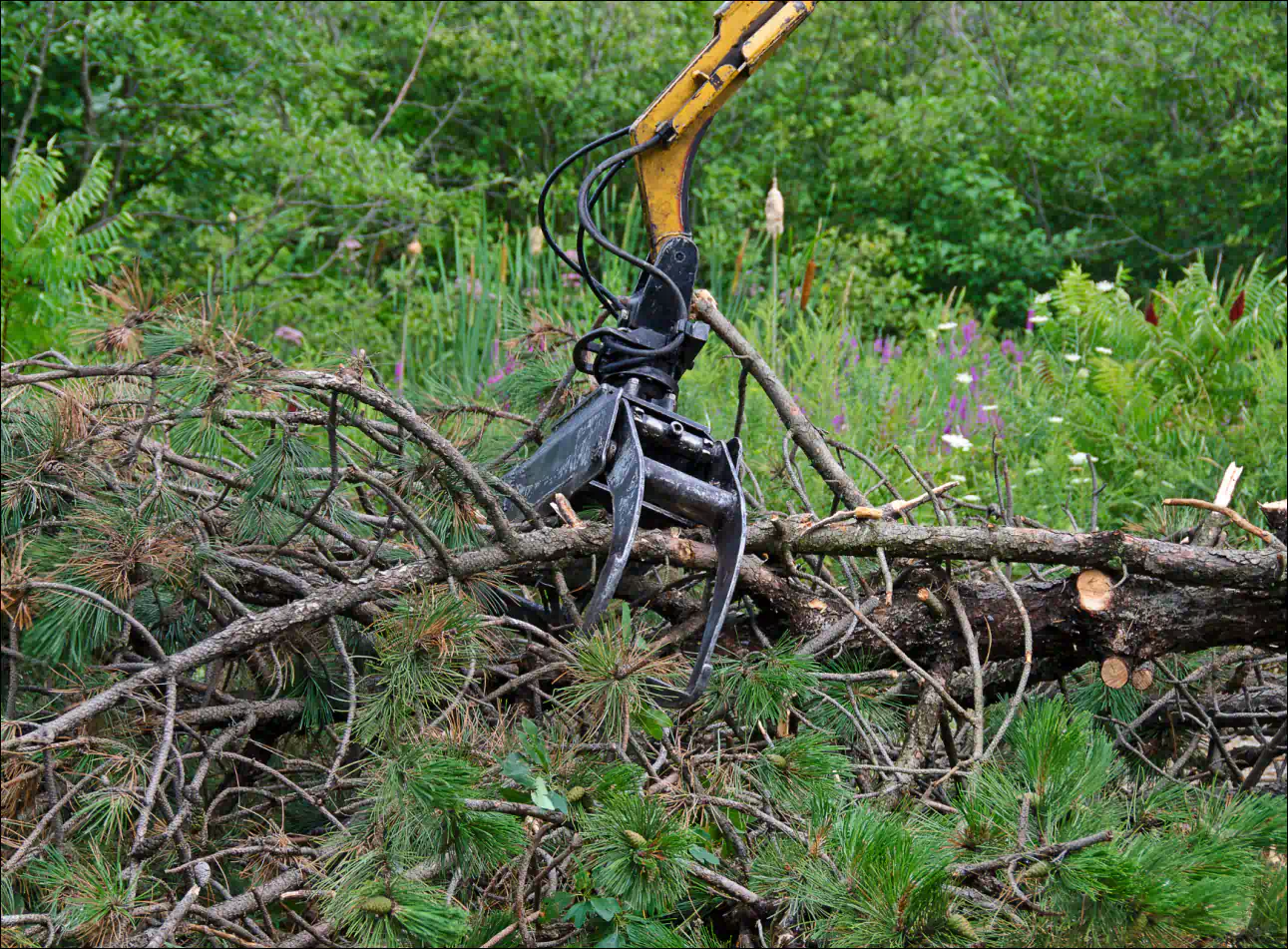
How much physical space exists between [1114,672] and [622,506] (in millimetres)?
1185

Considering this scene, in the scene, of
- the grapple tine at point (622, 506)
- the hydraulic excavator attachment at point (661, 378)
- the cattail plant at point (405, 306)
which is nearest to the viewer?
the grapple tine at point (622, 506)

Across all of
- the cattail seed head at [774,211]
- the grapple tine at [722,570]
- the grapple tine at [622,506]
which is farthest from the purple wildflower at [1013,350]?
the grapple tine at [622,506]

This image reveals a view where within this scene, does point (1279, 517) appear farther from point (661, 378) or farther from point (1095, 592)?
point (661, 378)

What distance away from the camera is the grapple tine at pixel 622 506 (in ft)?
7.22

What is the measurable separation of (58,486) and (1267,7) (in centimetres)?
911

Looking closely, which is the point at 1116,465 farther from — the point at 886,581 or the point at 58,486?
the point at 58,486

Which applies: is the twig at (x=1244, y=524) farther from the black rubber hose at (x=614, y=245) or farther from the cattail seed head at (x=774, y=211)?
the cattail seed head at (x=774, y=211)

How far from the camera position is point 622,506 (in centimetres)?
229

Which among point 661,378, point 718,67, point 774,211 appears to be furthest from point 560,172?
point 774,211

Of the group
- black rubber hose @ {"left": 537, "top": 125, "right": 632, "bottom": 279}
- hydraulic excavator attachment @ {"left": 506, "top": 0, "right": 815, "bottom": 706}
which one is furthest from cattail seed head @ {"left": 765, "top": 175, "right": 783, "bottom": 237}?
hydraulic excavator attachment @ {"left": 506, "top": 0, "right": 815, "bottom": 706}

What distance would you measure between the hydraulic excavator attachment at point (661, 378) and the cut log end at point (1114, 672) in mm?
887

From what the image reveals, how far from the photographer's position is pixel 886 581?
109 inches

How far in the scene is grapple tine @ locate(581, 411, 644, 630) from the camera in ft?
7.22

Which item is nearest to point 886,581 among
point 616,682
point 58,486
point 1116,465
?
point 616,682
